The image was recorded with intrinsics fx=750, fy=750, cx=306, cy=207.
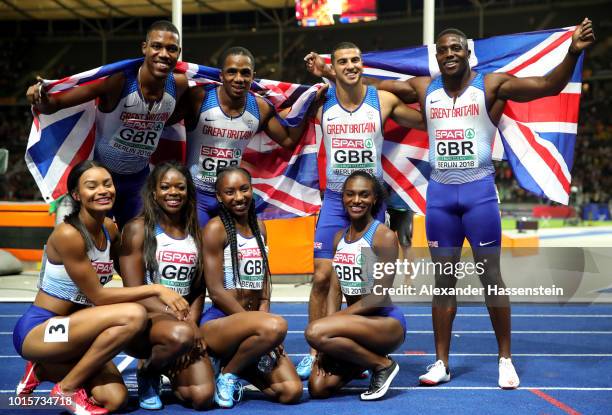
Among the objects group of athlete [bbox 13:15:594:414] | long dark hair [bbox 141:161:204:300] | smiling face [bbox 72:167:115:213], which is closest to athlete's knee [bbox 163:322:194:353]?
group of athlete [bbox 13:15:594:414]

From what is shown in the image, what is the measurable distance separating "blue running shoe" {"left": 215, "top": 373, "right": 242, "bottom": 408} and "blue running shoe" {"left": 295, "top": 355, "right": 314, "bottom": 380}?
24.7 inches

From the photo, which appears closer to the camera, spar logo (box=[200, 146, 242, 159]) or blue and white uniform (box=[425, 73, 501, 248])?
blue and white uniform (box=[425, 73, 501, 248])

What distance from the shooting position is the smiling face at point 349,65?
4715mm

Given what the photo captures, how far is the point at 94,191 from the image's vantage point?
12.4 ft

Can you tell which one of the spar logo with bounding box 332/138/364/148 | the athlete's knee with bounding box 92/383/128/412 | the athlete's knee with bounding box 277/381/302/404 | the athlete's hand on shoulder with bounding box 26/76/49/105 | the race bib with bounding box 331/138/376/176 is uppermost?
the athlete's hand on shoulder with bounding box 26/76/49/105

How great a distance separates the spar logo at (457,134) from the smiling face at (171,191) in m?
1.59

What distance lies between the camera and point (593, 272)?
8.19 m

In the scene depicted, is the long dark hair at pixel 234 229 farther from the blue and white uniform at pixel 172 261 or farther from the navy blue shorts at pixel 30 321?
the navy blue shorts at pixel 30 321

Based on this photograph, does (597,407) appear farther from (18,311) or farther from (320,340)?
(18,311)

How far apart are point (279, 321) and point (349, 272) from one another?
→ 21.5 inches

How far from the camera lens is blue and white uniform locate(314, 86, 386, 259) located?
470 cm

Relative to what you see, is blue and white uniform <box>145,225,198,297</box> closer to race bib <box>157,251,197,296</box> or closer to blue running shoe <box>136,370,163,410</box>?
race bib <box>157,251,197,296</box>

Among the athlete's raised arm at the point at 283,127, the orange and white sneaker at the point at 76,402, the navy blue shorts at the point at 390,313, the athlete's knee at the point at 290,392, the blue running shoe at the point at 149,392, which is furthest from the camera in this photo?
the athlete's raised arm at the point at 283,127

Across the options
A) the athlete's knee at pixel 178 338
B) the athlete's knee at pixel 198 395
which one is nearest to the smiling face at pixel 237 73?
the athlete's knee at pixel 178 338
